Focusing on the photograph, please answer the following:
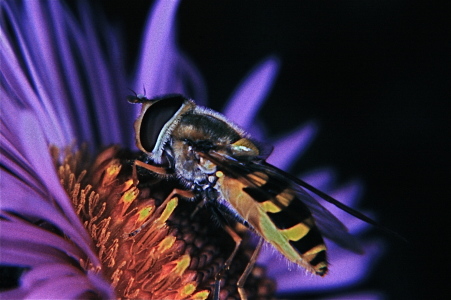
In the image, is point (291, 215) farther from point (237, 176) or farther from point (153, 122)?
point (153, 122)

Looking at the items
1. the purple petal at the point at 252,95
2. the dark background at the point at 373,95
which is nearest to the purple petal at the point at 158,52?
the purple petal at the point at 252,95

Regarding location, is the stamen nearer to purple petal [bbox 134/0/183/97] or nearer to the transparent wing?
the transparent wing

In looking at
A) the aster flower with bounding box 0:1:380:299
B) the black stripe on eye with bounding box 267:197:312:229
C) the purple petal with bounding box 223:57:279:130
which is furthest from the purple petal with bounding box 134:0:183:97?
the black stripe on eye with bounding box 267:197:312:229

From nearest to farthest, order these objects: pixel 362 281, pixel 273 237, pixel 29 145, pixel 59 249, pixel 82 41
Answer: pixel 29 145, pixel 59 249, pixel 273 237, pixel 82 41, pixel 362 281

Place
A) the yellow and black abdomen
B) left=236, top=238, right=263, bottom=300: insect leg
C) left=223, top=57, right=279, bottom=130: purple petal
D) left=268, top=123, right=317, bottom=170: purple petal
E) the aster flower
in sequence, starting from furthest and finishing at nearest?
1. left=268, top=123, right=317, bottom=170: purple petal
2. left=223, top=57, right=279, bottom=130: purple petal
3. left=236, top=238, right=263, bottom=300: insect leg
4. the yellow and black abdomen
5. the aster flower

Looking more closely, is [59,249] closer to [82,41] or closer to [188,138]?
[188,138]

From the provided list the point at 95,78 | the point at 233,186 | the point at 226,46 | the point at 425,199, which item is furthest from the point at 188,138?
the point at 425,199
